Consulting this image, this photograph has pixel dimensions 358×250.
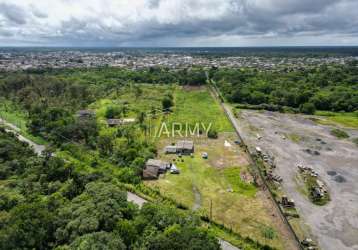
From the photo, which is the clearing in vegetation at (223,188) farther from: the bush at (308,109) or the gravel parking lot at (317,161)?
the bush at (308,109)

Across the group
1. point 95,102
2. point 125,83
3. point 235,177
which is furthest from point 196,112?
point 125,83

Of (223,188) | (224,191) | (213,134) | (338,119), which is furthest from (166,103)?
(224,191)

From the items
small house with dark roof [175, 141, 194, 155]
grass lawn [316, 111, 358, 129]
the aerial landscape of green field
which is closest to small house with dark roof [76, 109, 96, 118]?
the aerial landscape of green field

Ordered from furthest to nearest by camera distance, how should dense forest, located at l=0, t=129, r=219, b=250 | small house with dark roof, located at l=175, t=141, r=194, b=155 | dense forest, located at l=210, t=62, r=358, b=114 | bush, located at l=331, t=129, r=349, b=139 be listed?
dense forest, located at l=210, t=62, r=358, b=114, bush, located at l=331, t=129, r=349, b=139, small house with dark roof, located at l=175, t=141, r=194, b=155, dense forest, located at l=0, t=129, r=219, b=250

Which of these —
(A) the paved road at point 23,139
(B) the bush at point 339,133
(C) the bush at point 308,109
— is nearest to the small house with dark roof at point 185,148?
(A) the paved road at point 23,139

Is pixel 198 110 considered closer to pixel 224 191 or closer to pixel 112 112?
pixel 112 112

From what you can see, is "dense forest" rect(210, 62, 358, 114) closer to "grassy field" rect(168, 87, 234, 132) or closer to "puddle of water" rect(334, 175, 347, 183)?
Result: "grassy field" rect(168, 87, 234, 132)
